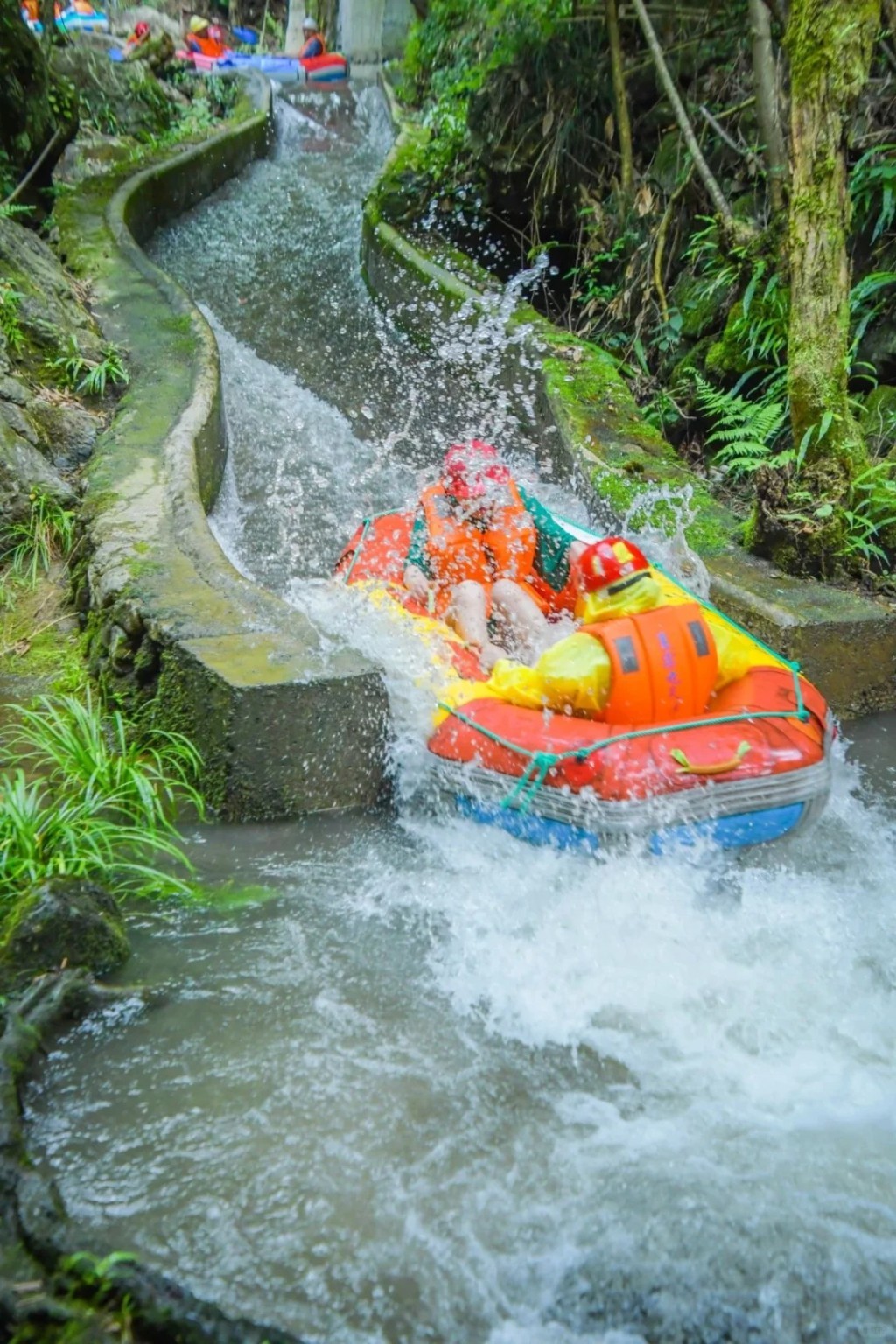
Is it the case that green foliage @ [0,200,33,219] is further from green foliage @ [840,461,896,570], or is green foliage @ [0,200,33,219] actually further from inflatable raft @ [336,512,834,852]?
green foliage @ [840,461,896,570]

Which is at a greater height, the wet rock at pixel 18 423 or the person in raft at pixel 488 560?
the wet rock at pixel 18 423

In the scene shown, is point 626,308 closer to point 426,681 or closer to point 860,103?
point 860,103

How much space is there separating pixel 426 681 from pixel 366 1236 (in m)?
2.23

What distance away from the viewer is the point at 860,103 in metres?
7.21

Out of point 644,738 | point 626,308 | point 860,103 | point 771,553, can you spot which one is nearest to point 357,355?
point 626,308

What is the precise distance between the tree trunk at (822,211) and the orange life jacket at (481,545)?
148 cm

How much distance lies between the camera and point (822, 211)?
211 inches

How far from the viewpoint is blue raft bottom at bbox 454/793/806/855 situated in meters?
3.78

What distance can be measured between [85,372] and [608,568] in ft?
14.7

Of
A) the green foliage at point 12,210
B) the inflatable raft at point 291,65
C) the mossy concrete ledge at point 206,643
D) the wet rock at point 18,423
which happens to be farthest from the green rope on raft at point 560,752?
the inflatable raft at point 291,65

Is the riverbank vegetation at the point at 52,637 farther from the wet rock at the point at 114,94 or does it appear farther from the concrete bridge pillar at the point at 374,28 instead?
the concrete bridge pillar at the point at 374,28

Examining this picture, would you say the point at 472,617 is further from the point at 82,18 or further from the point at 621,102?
the point at 82,18

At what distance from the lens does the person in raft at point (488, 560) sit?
16.6 feet

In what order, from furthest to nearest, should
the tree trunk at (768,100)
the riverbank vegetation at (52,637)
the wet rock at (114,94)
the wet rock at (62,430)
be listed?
the wet rock at (114,94) < the tree trunk at (768,100) < the wet rock at (62,430) < the riverbank vegetation at (52,637)
